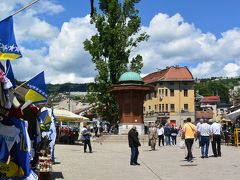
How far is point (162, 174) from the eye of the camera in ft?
52.1

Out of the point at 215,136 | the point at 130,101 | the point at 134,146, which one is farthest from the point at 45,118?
the point at 130,101

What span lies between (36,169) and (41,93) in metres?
2.63

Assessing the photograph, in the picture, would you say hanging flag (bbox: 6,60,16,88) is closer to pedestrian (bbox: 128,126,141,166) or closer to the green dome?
pedestrian (bbox: 128,126,141,166)

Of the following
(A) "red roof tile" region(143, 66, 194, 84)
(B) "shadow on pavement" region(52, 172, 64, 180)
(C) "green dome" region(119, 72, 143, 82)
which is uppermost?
(A) "red roof tile" region(143, 66, 194, 84)

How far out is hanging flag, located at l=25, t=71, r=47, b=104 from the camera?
9.02 m

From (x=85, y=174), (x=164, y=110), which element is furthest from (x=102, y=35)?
(x=164, y=110)

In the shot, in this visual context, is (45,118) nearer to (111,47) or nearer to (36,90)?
(36,90)

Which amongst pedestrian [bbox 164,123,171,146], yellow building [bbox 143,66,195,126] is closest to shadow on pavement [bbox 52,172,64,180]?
pedestrian [bbox 164,123,171,146]

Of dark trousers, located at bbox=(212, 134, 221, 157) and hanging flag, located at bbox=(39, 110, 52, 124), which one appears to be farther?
dark trousers, located at bbox=(212, 134, 221, 157)

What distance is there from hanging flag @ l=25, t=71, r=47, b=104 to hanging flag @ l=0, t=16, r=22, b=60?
240 centimetres

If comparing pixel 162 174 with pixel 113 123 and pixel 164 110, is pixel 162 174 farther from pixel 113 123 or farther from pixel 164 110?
pixel 164 110

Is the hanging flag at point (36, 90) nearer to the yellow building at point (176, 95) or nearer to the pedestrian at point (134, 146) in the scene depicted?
the pedestrian at point (134, 146)

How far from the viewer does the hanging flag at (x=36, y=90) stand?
9023mm

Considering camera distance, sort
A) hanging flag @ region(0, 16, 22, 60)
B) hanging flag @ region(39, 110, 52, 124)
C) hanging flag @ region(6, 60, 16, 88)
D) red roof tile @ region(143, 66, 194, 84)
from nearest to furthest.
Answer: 1. hanging flag @ region(0, 16, 22, 60)
2. hanging flag @ region(6, 60, 16, 88)
3. hanging flag @ region(39, 110, 52, 124)
4. red roof tile @ region(143, 66, 194, 84)
